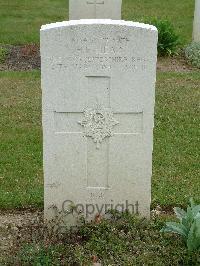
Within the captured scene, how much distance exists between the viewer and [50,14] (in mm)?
15898

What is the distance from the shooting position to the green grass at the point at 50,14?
44.9ft

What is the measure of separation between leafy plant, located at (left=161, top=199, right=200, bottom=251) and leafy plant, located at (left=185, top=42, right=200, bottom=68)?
6794 mm

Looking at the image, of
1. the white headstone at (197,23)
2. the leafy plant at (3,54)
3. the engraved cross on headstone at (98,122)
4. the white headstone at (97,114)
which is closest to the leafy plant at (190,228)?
the white headstone at (97,114)

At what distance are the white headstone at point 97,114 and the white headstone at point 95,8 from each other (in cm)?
739

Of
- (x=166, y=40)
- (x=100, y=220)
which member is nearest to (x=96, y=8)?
(x=166, y=40)

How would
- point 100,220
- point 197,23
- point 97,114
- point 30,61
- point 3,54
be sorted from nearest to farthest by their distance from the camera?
point 97,114 < point 100,220 < point 30,61 < point 3,54 < point 197,23

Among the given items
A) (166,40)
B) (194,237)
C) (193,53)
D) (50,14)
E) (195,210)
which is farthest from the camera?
(50,14)

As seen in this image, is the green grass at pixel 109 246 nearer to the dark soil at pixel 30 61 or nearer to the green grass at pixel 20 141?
the green grass at pixel 20 141

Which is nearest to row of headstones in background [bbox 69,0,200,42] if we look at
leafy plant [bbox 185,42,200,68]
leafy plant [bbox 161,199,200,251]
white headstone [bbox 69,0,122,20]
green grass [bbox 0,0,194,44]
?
white headstone [bbox 69,0,122,20]

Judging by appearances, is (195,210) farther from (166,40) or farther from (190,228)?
(166,40)

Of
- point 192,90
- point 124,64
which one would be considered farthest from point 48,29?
point 192,90

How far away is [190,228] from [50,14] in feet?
39.4

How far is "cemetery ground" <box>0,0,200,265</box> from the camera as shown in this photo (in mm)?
4871

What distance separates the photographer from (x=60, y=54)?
190 inches
